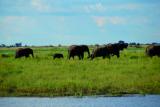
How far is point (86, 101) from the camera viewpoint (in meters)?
20.8

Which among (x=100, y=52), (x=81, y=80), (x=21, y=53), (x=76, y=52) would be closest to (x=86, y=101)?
(x=81, y=80)

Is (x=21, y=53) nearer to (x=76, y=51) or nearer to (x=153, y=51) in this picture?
(x=76, y=51)

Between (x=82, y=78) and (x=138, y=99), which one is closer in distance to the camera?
(x=138, y=99)

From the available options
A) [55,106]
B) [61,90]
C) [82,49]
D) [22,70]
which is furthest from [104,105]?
[82,49]

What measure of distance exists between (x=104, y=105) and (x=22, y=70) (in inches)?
430

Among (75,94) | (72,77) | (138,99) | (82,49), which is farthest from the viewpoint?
(82,49)

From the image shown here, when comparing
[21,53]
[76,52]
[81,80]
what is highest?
[76,52]

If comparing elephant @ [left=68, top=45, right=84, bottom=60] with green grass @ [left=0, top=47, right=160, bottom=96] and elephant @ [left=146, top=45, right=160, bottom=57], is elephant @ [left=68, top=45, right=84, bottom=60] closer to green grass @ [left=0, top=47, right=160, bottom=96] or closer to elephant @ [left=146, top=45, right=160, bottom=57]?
elephant @ [left=146, top=45, right=160, bottom=57]

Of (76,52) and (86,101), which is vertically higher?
(76,52)

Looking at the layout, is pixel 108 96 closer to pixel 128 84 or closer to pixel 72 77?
pixel 128 84

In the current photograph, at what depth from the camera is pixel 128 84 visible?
78.6 feet

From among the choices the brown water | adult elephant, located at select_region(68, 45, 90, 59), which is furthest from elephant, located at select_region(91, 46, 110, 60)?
the brown water

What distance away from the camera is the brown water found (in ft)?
65.7

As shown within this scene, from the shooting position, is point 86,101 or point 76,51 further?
point 76,51
